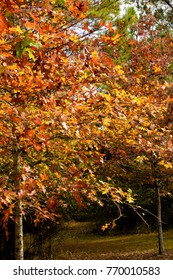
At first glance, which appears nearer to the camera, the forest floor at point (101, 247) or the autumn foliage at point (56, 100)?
the autumn foliage at point (56, 100)

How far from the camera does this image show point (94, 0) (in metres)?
7.66

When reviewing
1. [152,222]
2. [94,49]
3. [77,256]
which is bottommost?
[77,256]

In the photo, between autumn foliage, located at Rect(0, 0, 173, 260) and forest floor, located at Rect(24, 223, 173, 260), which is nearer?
autumn foliage, located at Rect(0, 0, 173, 260)

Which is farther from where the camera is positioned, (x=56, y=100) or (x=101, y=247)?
(x=101, y=247)

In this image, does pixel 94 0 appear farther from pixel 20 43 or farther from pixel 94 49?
pixel 20 43

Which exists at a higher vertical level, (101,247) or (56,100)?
(56,100)

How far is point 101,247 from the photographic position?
13.9 m

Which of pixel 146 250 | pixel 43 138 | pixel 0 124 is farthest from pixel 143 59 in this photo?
pixel 43 138

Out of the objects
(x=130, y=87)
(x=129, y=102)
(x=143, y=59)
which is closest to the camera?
(x=129, y=102)

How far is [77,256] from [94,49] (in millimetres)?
8911

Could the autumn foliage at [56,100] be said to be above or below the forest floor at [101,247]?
above

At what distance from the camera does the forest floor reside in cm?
1112

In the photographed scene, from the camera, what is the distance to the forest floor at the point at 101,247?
11120 mm

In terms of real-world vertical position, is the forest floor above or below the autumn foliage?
below
